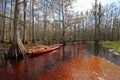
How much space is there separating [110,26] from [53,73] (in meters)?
65.8

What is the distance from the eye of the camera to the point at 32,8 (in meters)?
35.3

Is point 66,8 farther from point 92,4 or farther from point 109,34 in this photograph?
point 109,34

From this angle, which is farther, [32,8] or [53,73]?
[32,8]

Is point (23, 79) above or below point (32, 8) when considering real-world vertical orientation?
below

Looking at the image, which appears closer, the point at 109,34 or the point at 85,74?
the point at 85,74

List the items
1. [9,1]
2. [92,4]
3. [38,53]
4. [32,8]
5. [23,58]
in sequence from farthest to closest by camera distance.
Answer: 1. [92,4]
2. [32,8]
3. [9,1]
4. [38,53]
5. [23,58]

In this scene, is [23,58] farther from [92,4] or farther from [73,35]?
[73,35]

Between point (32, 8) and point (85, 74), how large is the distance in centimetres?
2586

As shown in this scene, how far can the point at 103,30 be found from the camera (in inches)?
2840

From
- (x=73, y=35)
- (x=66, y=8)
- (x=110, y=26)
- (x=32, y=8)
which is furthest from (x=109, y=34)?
(x=32, y=8)

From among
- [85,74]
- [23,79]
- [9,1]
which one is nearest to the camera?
[23,79]

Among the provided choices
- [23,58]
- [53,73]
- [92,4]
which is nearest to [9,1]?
[23,58]


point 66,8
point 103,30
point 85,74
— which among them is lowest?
point 85,74

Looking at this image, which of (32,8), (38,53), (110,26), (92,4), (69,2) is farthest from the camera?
(110,26)
